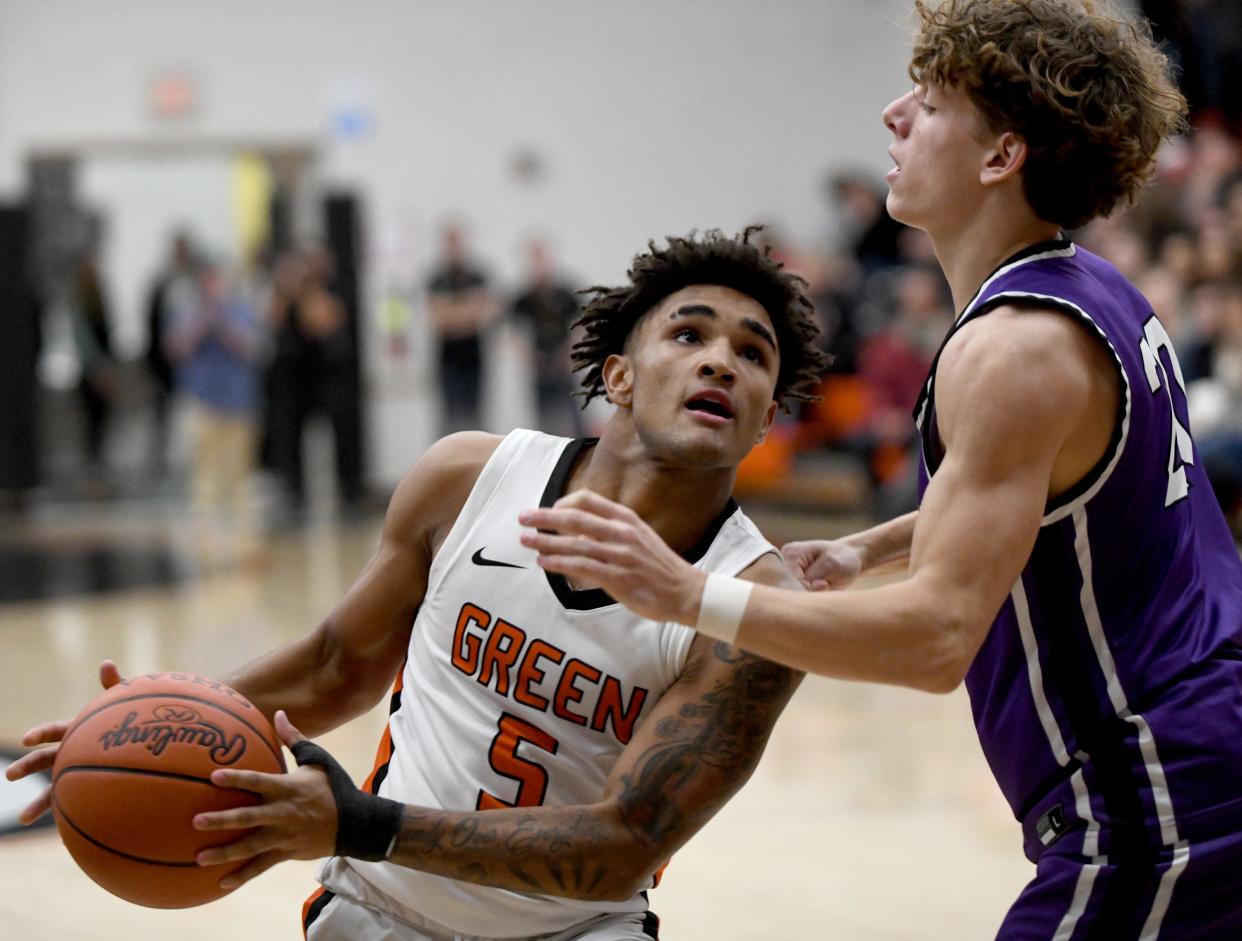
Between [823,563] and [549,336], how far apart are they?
11912 millimetres

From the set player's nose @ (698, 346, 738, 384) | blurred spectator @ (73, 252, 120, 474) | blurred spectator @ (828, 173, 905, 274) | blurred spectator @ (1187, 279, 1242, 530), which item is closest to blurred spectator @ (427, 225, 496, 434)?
blurred spectator @ (828, 173, 905, 274)

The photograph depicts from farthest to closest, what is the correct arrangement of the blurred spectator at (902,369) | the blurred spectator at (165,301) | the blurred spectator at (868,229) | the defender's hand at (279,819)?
the blurred spectator at (165,301) < the blurred spectator at (868,229) < the blurred spectator at (902,369) < the defender's hand at (279,819)

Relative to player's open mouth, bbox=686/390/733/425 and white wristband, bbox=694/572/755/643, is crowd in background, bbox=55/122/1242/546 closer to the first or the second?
player's open mouth, bbox=686/390/733/425

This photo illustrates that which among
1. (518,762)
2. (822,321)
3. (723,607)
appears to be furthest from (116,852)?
(822,321)

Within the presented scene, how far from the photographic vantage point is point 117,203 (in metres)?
20.5

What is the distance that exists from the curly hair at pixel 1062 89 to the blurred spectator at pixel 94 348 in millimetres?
15595

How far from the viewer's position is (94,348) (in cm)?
1705

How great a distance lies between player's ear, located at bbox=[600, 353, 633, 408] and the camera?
122 inches

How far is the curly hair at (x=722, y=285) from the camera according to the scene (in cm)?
312

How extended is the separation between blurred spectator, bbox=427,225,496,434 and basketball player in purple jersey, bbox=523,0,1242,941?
12692 millimetres

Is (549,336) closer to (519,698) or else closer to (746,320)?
(746,320)

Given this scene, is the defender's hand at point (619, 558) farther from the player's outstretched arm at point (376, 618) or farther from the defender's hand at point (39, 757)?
the defender's hand at point (39, 757)

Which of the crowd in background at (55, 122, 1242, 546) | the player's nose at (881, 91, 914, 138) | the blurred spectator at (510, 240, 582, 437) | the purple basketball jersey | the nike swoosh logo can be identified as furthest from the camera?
the blurred spectator at (510, 240, 582, 437)

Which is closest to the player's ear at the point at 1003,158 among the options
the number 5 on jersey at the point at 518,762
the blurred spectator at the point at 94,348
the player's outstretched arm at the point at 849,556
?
the player's outstretched arm at the point at 849,556
